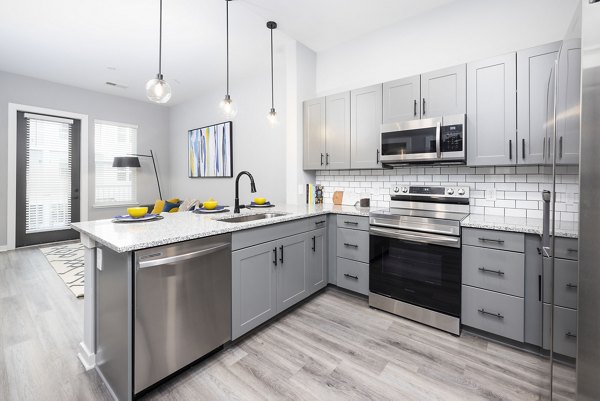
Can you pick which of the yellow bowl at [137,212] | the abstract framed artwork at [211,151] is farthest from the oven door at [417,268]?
the abstract framed artwork at [211,151]

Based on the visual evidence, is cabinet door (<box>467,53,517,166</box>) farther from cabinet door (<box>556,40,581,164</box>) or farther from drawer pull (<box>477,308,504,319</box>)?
drawer pull (<box>477,308,504,319</box>)

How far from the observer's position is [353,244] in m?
2.86

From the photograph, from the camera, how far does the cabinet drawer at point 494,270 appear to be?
1986 millimetres

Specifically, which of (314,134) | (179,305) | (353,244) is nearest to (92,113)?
(314,134)

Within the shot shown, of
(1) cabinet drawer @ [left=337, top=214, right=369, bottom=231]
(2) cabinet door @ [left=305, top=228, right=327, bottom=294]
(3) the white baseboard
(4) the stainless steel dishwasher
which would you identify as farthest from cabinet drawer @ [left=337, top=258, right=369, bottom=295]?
(3) the white baseboard

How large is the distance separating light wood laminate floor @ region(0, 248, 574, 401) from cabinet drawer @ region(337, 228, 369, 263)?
54 centimetres

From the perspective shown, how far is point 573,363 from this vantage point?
38.4 inches

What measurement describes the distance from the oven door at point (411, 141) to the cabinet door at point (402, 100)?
0.41 ft

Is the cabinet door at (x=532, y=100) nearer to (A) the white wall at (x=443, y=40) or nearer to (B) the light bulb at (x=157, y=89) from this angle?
(A) the white wall at (x=443, y=40)

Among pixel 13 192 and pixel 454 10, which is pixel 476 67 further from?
pixel 13 192

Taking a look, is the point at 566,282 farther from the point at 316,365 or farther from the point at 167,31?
the point at 167,31

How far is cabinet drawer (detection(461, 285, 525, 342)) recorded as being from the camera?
2006 mm

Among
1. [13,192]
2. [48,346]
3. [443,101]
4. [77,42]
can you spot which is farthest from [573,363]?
[13,192]

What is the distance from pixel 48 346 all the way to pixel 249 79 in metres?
4.24
